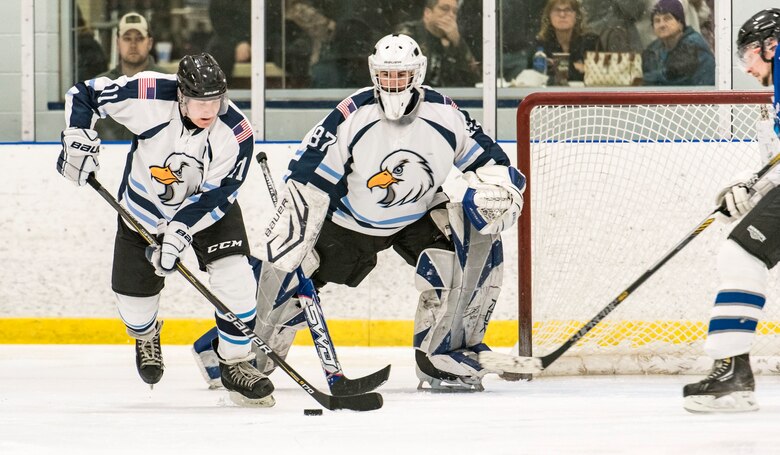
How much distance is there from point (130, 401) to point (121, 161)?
1.59 m

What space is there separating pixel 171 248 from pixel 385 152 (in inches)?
26.1

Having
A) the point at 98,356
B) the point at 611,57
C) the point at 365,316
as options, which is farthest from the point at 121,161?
the point at 611,57

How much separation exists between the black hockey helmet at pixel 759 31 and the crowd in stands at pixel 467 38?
181 cm

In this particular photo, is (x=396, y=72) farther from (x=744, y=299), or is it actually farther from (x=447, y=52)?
(x=447, y=52)

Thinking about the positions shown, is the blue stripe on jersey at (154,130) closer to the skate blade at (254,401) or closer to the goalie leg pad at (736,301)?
the skate blade at (254,401)

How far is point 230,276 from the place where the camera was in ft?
11.0

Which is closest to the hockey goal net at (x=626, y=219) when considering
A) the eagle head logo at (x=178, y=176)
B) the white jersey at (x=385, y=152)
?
the white jersey at (x=385, y=152)

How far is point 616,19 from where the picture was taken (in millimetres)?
4969

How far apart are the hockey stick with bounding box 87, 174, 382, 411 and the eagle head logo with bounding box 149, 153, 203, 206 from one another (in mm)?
118

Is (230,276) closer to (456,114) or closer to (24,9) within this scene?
(456,114)

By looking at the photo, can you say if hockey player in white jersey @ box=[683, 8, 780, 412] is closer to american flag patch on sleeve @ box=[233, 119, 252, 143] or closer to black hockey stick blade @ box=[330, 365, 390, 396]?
black hockey stick blade @ box=[330, 365, 390, 396]

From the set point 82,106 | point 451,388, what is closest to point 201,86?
point 82,106

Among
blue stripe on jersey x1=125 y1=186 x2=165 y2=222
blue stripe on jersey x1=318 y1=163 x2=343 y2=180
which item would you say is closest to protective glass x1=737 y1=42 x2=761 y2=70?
blue stripe on jersey x1=318 y1=163 x2=343 y2=180

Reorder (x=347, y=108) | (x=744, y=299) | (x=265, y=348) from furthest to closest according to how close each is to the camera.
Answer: (x=347, y=108)
(x=265, y=348)
(x=744, y=299)
